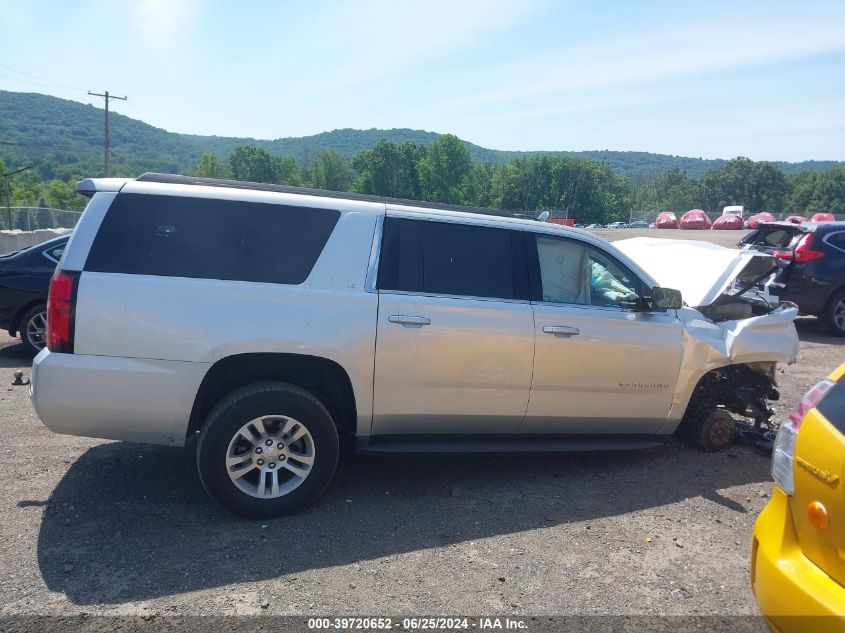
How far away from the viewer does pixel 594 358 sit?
4.67 metres

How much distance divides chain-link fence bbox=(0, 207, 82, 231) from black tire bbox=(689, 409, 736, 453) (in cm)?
3170

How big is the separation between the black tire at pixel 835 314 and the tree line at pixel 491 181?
47.4 metres

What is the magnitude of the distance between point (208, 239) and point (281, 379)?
3.34 ft

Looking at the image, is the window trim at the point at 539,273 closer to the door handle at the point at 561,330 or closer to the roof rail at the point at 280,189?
the door handle at the point at 561,330

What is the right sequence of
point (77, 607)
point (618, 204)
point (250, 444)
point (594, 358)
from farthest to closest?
point (618, 204) → point (594, 358) → point (250, 444) → point (77, 607)

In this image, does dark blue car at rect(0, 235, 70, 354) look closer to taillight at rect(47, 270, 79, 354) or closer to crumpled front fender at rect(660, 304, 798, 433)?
taillight at rect(47, 270, 79, 354)

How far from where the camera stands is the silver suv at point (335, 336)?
3852mm

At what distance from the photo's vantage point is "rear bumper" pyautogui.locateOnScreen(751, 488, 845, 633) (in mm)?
2240

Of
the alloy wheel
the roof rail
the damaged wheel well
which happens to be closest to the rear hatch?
the alloy wheel

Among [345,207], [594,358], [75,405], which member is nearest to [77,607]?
[75,405]

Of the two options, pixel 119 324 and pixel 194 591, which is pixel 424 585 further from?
pixel 119 324

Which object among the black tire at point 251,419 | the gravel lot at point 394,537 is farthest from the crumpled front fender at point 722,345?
the black tire at point 251,419

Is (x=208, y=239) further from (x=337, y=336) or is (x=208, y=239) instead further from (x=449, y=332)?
(x=449, y=332)

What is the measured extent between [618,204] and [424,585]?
97767mm
